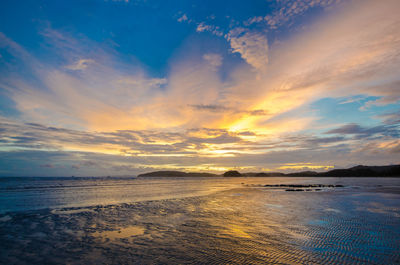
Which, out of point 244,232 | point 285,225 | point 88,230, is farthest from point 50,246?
point 285,225

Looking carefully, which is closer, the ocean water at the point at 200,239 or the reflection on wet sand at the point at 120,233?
the ocean water at the point at 200,239

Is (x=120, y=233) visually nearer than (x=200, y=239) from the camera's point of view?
No

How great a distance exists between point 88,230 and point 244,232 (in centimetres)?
1117

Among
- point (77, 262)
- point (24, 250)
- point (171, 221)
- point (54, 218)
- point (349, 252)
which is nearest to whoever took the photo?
point (77, 262)

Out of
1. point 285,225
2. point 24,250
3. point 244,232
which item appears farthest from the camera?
point 285,225

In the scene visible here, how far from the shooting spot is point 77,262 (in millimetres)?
9375

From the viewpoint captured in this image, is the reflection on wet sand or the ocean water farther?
the reflection on wet sand

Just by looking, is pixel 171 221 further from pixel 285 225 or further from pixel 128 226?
pixel 285 225

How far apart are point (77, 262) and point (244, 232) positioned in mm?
9871

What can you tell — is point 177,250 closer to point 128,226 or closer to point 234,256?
point 234,256

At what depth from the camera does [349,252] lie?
1020 centimetres

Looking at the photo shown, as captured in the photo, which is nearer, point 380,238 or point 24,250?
point 24,250

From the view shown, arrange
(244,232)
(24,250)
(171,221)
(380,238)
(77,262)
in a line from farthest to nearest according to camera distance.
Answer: (171,221), (244,232), (380,238), (24,250), (77,262)

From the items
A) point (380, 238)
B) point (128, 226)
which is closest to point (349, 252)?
point (380, 238)
